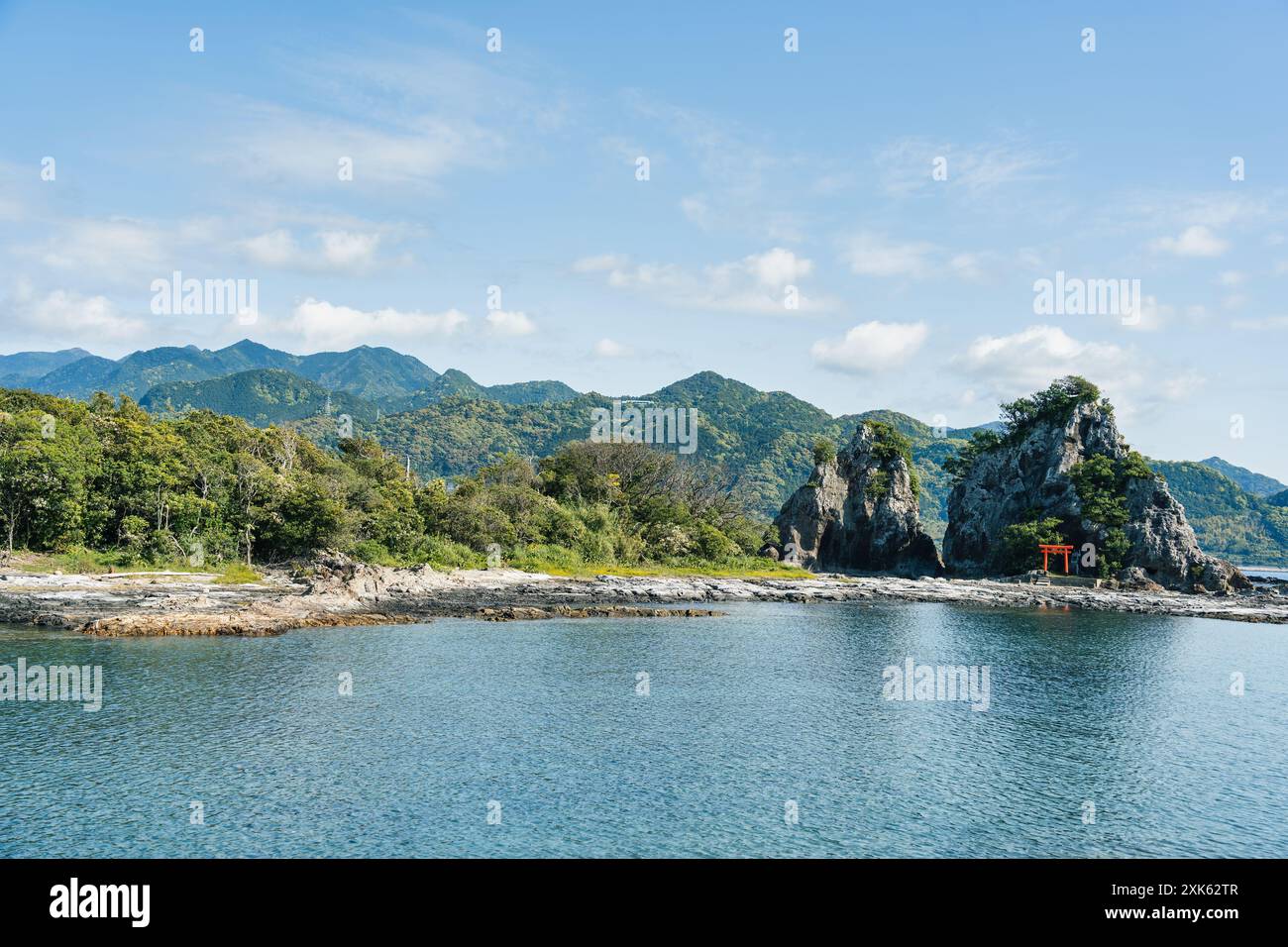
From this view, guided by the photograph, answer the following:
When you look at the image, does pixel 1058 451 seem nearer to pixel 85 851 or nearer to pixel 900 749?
pixel 900 749

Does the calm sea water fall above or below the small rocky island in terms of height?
below

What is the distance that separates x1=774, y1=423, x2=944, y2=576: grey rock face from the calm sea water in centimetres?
5572

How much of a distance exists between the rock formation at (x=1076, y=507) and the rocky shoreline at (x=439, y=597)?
16.3ft

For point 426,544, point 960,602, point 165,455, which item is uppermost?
point 165,455

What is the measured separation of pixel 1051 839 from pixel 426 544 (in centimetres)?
5237

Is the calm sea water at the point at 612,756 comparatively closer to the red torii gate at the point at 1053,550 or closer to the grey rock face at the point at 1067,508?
the red torii gate at the point at 1053,550

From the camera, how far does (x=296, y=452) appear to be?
2751 inches

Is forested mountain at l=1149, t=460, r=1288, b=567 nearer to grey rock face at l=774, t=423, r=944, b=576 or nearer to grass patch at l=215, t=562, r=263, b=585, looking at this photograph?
grey rock face at l=774, t=423, r=944, b=576

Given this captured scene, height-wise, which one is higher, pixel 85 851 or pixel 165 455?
pixel 165 455

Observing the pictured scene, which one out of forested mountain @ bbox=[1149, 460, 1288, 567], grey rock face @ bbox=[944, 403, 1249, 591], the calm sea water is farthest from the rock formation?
forested mountain @ bbox=[1149, 460, 1288, 567]

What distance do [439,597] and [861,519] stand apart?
191 ft

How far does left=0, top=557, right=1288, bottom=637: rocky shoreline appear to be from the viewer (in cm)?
3944

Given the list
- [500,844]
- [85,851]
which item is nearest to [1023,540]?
[500,844]

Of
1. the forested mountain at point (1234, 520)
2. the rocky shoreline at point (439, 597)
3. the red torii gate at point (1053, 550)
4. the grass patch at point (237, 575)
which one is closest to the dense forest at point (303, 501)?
the grass patch at point (237, 575)
